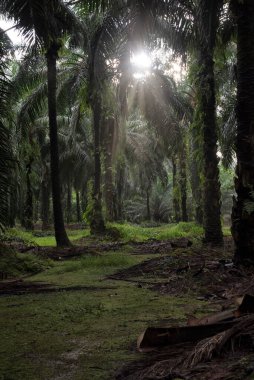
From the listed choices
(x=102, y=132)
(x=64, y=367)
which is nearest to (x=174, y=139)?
(x=102, y=132)

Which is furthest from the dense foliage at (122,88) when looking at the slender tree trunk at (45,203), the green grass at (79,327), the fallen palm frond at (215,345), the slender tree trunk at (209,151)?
A: the slender tree trunk at (45,203)

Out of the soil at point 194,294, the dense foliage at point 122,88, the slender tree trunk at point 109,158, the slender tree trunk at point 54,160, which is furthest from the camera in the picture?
the slender tree trunk at point 109,158

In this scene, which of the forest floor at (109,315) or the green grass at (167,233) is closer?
the forest floor at (109,315)

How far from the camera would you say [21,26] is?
7695 mm

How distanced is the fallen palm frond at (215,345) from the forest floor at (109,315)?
2.0 inches

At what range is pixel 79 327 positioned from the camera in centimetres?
375

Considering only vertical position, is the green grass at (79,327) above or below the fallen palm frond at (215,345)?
below

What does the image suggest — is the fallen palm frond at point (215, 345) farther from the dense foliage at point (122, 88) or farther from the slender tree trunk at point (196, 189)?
the slender tree trunk at point (196, 189)

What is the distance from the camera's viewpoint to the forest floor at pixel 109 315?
2512mm

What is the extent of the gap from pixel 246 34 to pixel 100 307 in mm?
4704

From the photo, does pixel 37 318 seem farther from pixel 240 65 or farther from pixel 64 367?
pixel 240 65

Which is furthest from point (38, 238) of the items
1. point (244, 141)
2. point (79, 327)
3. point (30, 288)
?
point (79, 327)

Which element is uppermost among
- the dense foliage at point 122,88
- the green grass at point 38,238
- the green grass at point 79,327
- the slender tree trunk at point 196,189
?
the dense foliage at point 122,88

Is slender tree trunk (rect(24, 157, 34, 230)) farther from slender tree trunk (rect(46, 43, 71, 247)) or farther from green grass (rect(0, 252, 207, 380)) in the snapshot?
green grass (rect(0, 252, 207, 380))
